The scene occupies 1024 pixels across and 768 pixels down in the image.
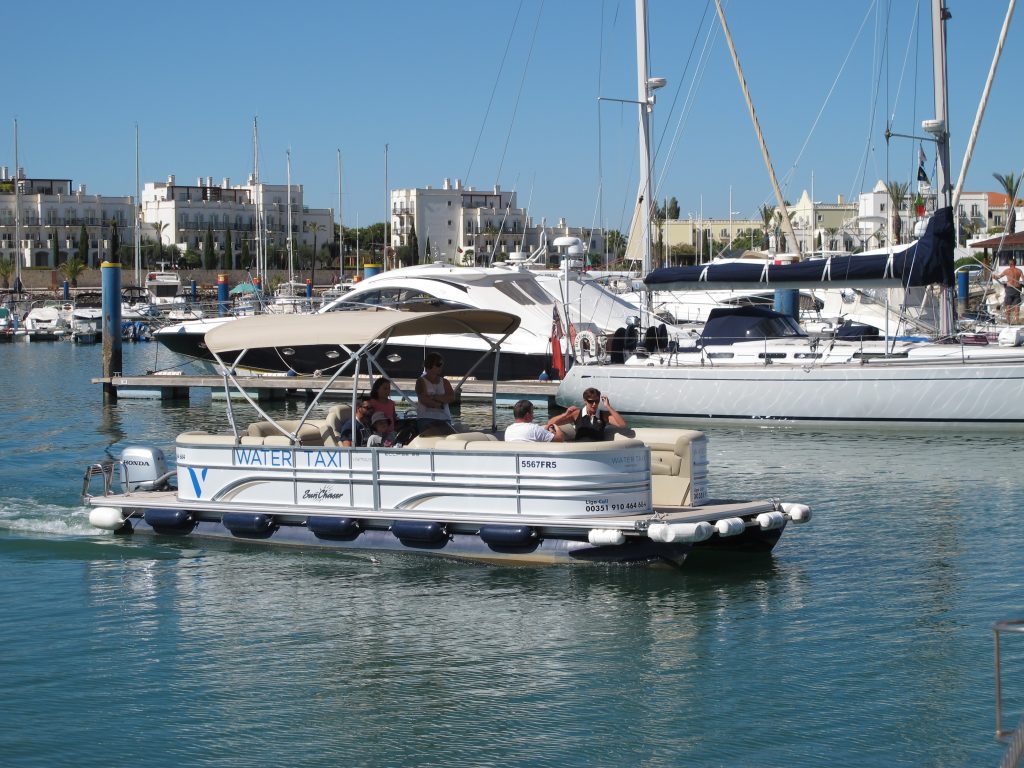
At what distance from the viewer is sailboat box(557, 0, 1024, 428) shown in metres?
25.7

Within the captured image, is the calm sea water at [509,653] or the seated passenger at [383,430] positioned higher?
the seated passenger at [383,430]

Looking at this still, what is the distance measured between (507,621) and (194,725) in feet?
11.2

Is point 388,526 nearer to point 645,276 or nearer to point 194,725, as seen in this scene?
point 194,725

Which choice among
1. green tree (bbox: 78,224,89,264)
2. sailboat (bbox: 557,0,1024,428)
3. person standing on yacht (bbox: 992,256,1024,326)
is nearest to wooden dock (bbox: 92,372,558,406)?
sailboat (bbox: 557,0,1024,428)

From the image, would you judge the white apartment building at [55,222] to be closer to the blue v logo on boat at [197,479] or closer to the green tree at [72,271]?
the green tree at [72,271]

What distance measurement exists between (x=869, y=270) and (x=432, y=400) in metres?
14.1

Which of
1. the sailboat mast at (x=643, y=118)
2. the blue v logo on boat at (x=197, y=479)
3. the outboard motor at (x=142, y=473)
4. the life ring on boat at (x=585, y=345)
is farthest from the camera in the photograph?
the sailboat mast at (x=643, y=118)

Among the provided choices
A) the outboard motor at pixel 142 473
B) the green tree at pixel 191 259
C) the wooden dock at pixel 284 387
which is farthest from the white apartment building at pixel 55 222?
the outboard motor at pixel 142 473

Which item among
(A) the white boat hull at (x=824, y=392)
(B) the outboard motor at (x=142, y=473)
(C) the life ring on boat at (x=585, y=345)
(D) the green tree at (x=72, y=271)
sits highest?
(D) the green tree at (x=72, y=271)

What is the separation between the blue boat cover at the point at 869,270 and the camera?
26172mm

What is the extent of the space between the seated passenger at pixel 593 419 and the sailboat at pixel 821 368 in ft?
41.8

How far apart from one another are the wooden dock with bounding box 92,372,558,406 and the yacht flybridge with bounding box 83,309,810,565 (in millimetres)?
14255

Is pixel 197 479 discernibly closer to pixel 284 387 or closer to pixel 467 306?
pixel 284 387

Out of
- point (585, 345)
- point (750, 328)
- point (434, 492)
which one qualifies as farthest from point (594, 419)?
point (585, 345)
